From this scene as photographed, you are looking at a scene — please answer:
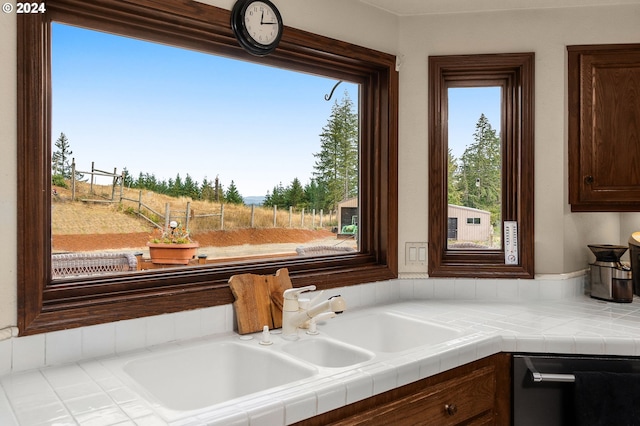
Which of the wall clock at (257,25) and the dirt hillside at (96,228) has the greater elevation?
the wall clock at (257,25)

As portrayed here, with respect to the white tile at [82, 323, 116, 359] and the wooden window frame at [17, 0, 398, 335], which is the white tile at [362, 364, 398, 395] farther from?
the white tile at [82, 323, 116, 359]

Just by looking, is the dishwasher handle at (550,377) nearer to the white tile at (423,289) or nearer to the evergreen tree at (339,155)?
the white tile at (423,289)

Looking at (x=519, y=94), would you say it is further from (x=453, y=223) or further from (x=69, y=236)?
(x=69, y=236)

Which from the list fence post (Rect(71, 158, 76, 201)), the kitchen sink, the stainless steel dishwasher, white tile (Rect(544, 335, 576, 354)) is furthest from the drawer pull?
fence post (Rect(71, 158, 76, 201))

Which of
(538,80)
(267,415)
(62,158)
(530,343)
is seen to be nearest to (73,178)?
(62,158)

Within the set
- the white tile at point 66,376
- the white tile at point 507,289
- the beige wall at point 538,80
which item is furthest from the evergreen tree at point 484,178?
the white tile at point 66,376

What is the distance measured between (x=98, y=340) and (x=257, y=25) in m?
1.25

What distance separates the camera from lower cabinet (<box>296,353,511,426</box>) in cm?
130

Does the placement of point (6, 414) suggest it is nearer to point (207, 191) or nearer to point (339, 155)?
point (207, 191)

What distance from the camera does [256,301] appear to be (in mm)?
1764

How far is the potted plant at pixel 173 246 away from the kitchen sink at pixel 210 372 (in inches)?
15.2

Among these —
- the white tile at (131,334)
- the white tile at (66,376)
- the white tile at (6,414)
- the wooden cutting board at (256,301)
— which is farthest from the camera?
the wooden cutting board at (256,301)

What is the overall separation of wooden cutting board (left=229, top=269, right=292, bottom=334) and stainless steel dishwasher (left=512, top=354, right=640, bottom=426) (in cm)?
89

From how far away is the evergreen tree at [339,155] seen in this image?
Answer: 227 centimetres
